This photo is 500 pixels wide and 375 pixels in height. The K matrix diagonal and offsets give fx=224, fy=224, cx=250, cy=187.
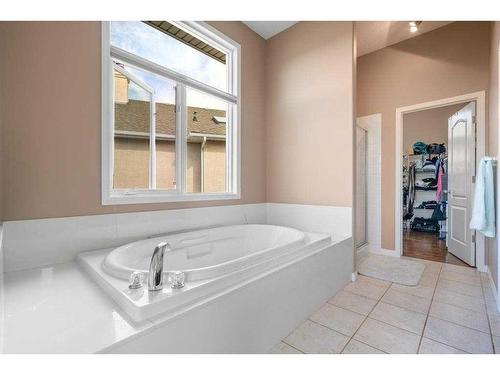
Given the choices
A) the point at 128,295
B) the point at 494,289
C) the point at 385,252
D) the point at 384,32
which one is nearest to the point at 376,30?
the point at 384,32

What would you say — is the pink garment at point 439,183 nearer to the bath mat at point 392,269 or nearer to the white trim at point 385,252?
the white trim at point 385,252

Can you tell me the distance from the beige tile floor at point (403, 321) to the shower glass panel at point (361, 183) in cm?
95

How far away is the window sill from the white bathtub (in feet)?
1.09

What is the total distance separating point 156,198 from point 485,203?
2.91m

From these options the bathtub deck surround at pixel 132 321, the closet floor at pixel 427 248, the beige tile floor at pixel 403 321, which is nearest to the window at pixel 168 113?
the bathtub deck surround at pixel 132 321

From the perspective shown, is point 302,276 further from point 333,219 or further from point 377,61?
point 377,61

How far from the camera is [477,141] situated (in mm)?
2605

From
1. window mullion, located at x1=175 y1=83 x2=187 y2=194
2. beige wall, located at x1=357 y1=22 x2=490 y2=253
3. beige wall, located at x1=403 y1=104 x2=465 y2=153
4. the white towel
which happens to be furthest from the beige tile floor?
beige wall, located at x1=403 y1=104 x2=465 y2=153

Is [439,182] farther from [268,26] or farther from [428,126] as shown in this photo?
[268,26]

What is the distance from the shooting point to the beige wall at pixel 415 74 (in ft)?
8.49

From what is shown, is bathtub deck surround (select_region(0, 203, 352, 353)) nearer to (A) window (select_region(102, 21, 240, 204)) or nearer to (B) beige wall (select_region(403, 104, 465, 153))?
(A) window (select_region(102, 21, 240, 204))

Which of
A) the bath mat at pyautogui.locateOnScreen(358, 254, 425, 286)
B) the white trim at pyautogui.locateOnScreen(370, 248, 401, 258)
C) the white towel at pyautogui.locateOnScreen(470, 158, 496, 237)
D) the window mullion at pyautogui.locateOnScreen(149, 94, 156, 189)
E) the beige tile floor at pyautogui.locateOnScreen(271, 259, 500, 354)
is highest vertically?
the window mullion at pyautogui.locateOnScreen(149, 94, 156, 189)

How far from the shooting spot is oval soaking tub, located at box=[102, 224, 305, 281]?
117 cm
